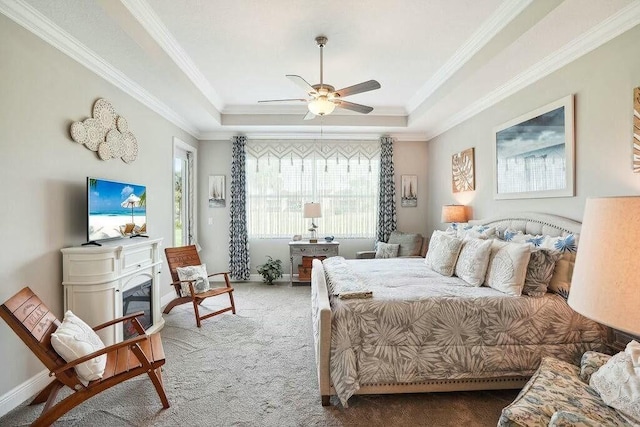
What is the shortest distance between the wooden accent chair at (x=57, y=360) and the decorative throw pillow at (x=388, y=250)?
3.57 meters

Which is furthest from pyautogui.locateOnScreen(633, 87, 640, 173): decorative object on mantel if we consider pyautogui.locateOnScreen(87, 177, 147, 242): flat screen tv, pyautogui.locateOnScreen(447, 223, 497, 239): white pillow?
pyautogui.locateOnScreen(87, 177, 147, 242): flat screen tv

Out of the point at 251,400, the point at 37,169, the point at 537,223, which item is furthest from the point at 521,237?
the point at 37,169

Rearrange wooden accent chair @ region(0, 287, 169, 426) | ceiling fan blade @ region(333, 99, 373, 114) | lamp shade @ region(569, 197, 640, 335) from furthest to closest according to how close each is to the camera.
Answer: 1. ceiling fan blade @ region(333, 99, 373, 114)
2. wooden accent chair @ region(0, 287, 169, 426)
3. lamp shade @ region(569, 197, 640, 335)

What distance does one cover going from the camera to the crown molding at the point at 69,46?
2062 mm

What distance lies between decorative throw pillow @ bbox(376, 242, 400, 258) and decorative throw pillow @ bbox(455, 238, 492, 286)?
211 centimetres

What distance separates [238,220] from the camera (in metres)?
5.49

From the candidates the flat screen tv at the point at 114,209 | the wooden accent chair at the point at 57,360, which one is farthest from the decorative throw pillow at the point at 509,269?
the flat screen tv at the point at 114,209

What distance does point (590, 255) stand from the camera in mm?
851

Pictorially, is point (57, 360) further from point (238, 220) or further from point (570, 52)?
point (570, 52)

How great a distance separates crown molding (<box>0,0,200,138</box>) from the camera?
6.77ft

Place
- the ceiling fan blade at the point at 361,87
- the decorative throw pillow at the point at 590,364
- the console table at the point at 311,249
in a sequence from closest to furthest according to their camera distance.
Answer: the decorative throw pillow at the point at 590,364, the ceiling fan blade at the point at 361,87, the console table at the point at 311,249

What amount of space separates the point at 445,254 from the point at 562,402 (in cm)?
151

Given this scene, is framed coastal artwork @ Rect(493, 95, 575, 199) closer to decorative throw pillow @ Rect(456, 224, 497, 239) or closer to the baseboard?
decorative throw pillow @ Rect(456, 224, 497, 239)

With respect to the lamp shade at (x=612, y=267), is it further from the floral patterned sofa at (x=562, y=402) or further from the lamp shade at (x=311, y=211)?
the lamp shade at (x=311, y=211)
